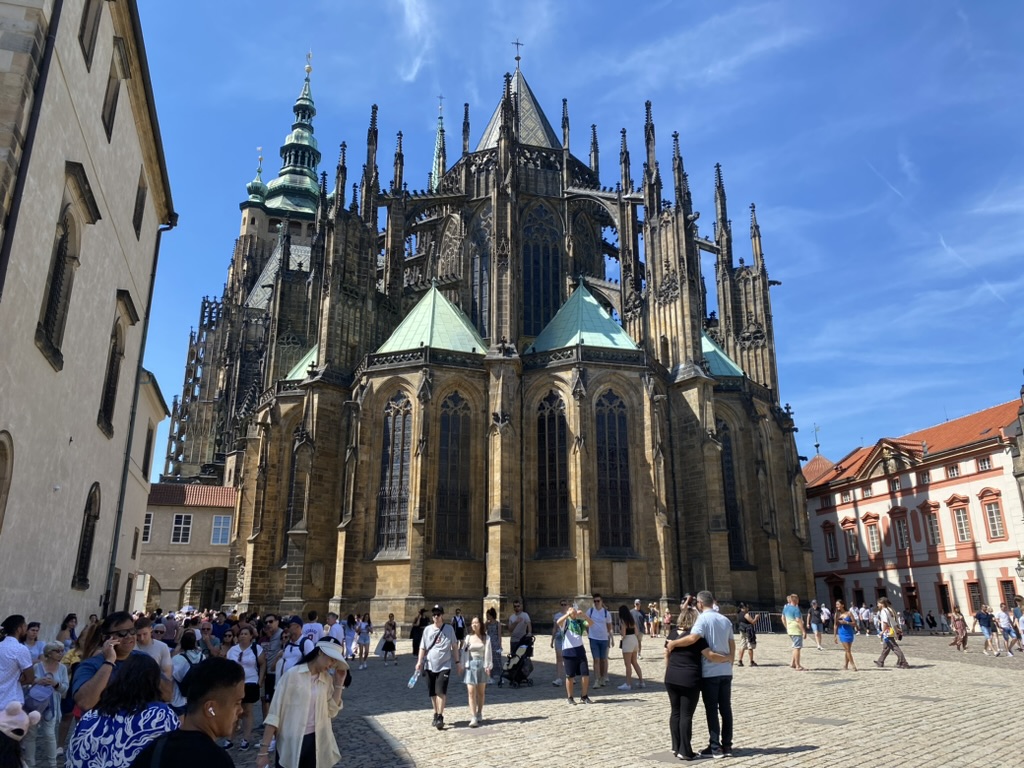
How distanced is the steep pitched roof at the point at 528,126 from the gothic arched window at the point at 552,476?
1868 cm

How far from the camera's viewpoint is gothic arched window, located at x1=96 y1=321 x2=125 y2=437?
1631 centimetres

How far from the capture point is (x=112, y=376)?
1694 cm

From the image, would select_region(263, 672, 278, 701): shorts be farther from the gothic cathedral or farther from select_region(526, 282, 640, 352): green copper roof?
select_region(526, 282, 640, 352): green copper roof

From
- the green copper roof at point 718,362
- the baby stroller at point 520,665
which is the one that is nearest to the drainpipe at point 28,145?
the baby stroller at point 520,665

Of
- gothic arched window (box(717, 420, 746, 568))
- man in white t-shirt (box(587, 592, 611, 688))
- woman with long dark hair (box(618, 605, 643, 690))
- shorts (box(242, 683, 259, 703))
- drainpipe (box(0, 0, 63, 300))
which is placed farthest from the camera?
gothic arched window (box(717, 420, 746, 568))

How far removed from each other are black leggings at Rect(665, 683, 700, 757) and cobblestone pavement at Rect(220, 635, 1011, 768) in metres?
0.33

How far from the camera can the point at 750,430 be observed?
118 feet

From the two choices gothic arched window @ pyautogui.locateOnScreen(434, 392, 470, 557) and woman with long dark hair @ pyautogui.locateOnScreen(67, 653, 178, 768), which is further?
gothic arched window @ pyautogui.locateOnScreen(434, 392, 470, 557)

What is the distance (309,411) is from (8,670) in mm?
26944

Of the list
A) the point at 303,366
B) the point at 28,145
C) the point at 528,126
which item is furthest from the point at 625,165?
the point at 28,145

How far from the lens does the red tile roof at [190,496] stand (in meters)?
38.5

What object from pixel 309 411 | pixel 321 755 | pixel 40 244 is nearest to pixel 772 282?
pixel 309 411

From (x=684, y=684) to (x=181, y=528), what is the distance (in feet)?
118

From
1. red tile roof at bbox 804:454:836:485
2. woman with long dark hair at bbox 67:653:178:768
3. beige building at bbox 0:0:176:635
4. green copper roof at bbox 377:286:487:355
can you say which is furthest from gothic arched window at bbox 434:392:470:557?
red tile roof at bbox 804:454:836:485
